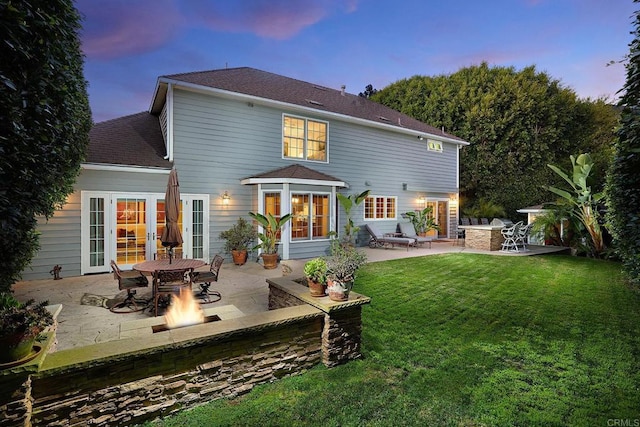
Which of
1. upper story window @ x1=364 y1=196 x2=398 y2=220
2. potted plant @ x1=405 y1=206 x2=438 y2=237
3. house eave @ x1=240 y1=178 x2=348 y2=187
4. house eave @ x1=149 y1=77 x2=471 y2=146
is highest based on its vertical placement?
house eave @ x1=149 y1=77 x2=471 y2=146

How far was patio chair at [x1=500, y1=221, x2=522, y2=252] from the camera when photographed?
39.4 feet

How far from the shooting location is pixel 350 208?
1280 cm

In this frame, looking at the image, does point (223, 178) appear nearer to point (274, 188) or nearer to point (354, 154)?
point (274, 188)

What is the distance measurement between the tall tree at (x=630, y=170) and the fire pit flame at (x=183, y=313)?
5575 mm

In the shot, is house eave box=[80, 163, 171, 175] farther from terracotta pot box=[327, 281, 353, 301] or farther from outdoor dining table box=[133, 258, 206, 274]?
terracotta pot box=[327, 281, 353, 301]

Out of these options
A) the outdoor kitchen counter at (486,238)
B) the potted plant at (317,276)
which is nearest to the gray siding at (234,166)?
the outdoor kitchen counter at (486,238)

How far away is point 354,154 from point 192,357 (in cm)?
1153

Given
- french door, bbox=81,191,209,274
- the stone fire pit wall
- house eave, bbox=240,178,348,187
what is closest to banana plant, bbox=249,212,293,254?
house eave, bbox=240,178,348,187

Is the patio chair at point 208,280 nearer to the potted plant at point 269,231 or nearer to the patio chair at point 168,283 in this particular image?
the patio chair at point 168,283

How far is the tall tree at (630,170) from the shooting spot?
12.1 feet

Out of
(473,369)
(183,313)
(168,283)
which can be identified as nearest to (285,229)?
(168,283)

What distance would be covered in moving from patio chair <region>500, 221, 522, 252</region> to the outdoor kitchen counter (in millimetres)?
218

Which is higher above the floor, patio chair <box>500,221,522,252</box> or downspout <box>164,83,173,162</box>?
downspout <box>164,83,173,162</box>

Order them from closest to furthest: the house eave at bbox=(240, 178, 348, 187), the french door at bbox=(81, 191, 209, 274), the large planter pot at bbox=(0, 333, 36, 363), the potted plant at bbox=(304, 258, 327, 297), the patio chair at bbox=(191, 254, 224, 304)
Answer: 1. the large planter pot at bbox=(0, 333, 36, 363)
2. the potted plant at bbox=(304, 258, 327, 297)
3. the patio chair at bbox=(191, 254, 224, 304)
4. the french door at bbox=(81, 191, 209, 274)
5. the house eave at bbox=(240, 178, 348, 187)
